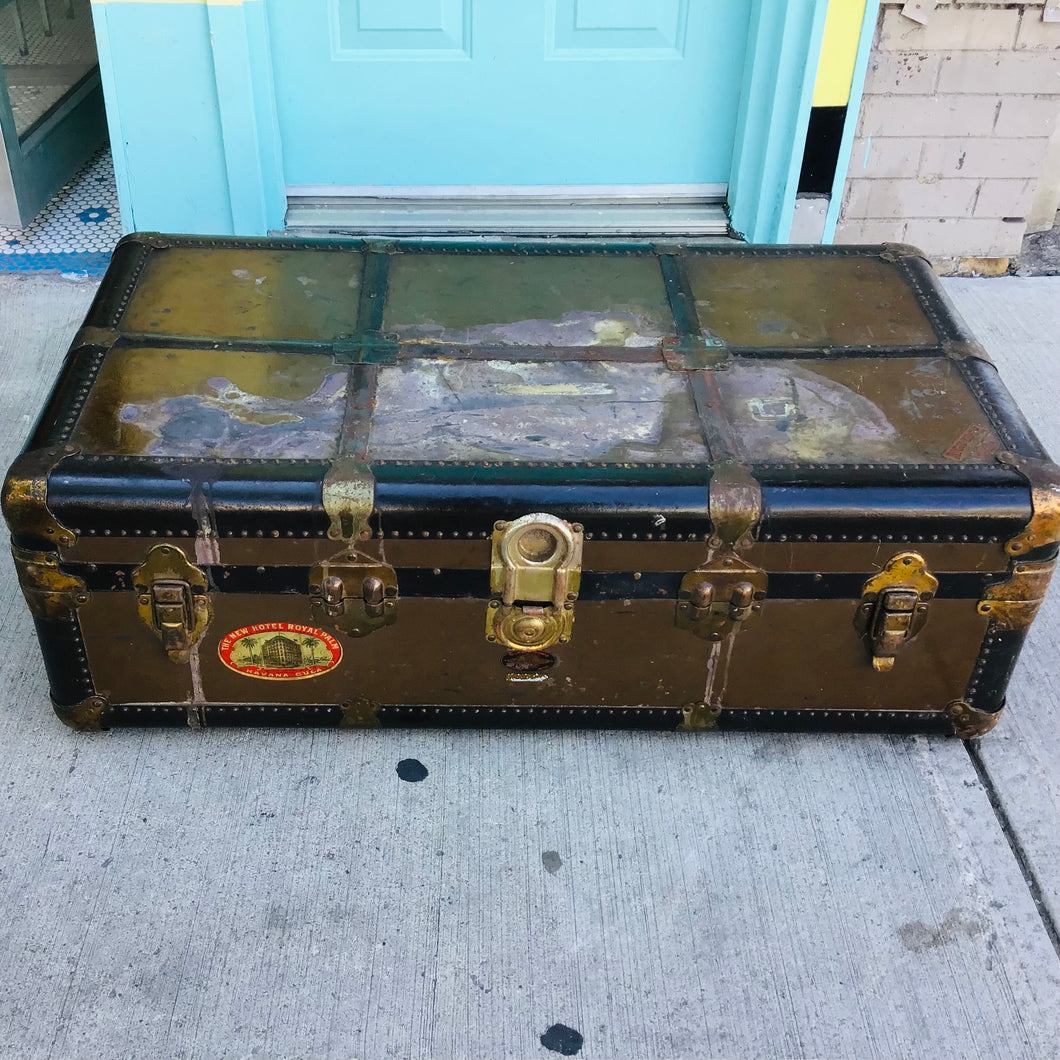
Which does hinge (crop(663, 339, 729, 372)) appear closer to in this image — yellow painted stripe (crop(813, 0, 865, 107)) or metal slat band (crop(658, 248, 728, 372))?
metal slat band (crop(658, 248, 728, 372))

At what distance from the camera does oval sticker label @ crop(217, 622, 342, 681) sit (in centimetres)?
212

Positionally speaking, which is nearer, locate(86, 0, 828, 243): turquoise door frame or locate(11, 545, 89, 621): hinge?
locate(11, 545, 89, 621): hinge

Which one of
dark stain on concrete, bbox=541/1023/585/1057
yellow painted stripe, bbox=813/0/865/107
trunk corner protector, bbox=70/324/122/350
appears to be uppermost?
yellow painted stripe, bbox=813/0/865/107

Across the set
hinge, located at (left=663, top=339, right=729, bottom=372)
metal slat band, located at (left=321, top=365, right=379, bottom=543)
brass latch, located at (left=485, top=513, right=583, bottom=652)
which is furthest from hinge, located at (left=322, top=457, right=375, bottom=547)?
hinge, located at (left=663, top=339, right=729, bottom=372)

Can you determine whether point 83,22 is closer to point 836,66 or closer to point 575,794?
point 836,66

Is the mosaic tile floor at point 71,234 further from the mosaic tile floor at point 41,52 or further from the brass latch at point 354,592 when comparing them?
the brass latch at point 354,592

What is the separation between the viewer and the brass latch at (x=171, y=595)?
2014 millimetres

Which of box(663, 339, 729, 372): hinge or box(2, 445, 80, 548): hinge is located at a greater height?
box(663, 339, 729, 372): hinge

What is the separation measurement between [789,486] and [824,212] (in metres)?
1.96

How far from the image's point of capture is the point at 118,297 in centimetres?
246

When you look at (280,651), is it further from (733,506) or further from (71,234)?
(71,234)

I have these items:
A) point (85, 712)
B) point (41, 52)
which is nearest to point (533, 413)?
point (85, 712)

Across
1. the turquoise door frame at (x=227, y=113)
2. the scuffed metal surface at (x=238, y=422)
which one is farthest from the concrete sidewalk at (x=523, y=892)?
the turquoise door frame at (x=227, y=113)

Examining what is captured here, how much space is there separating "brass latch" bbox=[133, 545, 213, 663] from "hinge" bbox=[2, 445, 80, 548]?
15 centimetres
